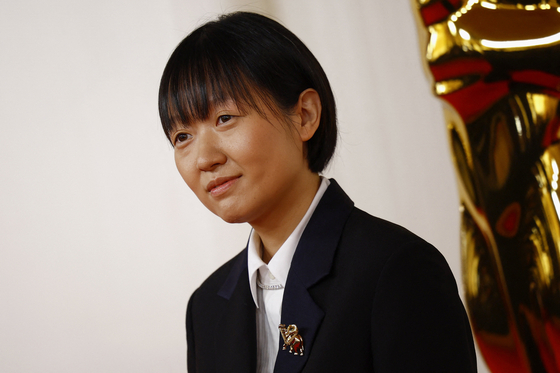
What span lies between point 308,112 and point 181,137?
0.15 meters

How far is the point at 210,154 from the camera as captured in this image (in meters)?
0.53

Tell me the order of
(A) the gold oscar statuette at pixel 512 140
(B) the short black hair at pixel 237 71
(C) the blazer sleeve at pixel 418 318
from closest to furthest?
(A) the gold oscar statuette at pixel 512 140
(C) the blazer sleeve at pixel 418 318
(B) the short black hair at pixel 237 71

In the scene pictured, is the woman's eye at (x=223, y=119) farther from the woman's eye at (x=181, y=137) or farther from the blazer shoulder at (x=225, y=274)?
the blazer shoulder at (x=225, y=274)

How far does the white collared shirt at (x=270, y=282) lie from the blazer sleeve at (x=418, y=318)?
0.43 ft

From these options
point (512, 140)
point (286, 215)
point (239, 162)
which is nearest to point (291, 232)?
point (286, 215)

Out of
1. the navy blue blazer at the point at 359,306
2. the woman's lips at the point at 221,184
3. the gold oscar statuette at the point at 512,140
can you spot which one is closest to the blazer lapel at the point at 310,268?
the navy blue blazer at the point at 359,306

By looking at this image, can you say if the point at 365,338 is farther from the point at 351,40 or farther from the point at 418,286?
the point at 351,40

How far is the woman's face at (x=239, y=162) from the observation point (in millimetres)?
532

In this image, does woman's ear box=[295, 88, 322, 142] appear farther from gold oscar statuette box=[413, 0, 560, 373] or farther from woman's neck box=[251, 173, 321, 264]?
gold oscar statuette box=[413, 0, 560, 373]

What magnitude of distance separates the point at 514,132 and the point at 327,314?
1.36 feet

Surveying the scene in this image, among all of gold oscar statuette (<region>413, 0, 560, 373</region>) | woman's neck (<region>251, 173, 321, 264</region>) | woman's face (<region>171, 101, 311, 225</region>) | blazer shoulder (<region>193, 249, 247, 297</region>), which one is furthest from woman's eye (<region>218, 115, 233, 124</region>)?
gold oscar statuette (<region>413, 0, 560, 373</region>)

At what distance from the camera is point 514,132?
0.47 ft

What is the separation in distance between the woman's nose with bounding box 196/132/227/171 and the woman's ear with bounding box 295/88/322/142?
4.0 inches

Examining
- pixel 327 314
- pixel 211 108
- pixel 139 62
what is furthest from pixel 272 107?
pixel 139 62
